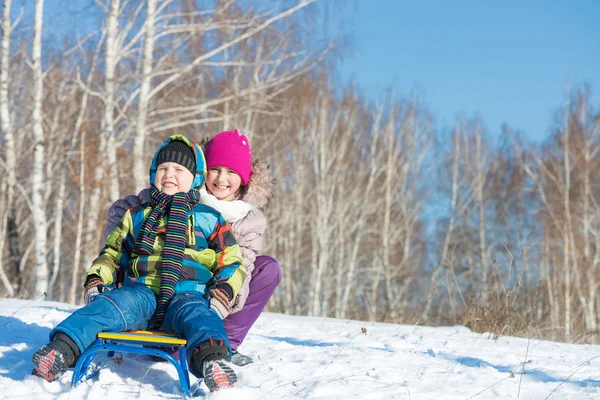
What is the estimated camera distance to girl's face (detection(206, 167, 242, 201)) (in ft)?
12.5

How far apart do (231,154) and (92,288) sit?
1134mm

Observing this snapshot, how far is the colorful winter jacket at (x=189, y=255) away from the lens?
3193 millimetres

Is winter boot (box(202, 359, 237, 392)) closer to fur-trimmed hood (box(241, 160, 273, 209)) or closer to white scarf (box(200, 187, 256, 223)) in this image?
white scarf (box(200, 187, 256, 223))

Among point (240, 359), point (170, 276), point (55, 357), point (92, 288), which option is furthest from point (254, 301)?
point (55, 357)

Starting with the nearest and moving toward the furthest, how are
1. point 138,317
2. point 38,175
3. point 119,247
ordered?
point 138,317 → point 119,247 → point 38,175

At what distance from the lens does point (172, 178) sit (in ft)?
11.4

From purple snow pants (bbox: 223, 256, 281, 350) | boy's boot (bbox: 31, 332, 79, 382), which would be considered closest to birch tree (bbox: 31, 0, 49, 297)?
purple snow pants (bbox: 223, 256, 281, 350)

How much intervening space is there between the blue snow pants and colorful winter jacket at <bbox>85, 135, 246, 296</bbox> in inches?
4.0

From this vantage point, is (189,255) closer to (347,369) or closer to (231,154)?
(231,154)

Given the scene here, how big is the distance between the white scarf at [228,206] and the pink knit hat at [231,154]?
7.9 inches

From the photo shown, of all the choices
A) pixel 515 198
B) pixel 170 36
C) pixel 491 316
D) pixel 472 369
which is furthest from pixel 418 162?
pixel 472 369

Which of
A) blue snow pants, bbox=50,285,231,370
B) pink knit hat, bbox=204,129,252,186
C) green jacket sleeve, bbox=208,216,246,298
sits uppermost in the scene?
pink knit hat, bbox=204,129,252,186

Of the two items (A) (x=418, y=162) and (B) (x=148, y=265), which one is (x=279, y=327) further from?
(A) (x=418, y=162)

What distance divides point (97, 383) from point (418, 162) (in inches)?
758
